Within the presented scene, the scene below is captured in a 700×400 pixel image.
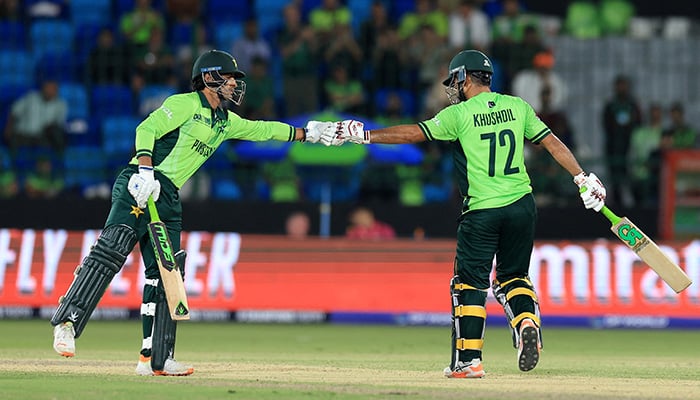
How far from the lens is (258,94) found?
19.0 meters

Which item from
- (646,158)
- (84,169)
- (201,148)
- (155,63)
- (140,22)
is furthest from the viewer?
(140,22)

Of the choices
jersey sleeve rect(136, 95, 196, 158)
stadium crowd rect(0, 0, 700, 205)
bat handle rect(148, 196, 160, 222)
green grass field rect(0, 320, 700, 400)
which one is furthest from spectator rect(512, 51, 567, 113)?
bat handle rect(148, 196, 160, 222)

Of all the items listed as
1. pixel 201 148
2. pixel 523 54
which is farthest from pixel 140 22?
pixel 201 148

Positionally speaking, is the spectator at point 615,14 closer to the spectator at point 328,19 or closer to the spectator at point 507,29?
the spectator at point 507,29

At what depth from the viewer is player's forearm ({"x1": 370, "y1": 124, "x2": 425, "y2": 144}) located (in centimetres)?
969

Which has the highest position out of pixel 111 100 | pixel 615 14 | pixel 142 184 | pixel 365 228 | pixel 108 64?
pixel 615 14

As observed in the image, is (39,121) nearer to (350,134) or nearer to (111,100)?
(111,100)

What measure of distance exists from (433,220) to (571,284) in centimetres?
227

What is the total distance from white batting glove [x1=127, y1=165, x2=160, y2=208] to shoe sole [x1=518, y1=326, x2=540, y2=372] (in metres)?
2.84

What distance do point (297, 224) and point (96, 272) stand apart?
8.49 m

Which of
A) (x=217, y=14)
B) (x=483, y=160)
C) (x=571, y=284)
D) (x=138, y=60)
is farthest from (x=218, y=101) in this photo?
(x=217, y=14)

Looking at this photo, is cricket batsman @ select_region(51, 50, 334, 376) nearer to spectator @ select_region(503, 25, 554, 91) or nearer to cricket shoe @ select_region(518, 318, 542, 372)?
cricket shoe @ select_region(518, 318, 542, 372)

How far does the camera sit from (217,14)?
821 inches

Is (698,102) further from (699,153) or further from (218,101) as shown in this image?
(218,101)
